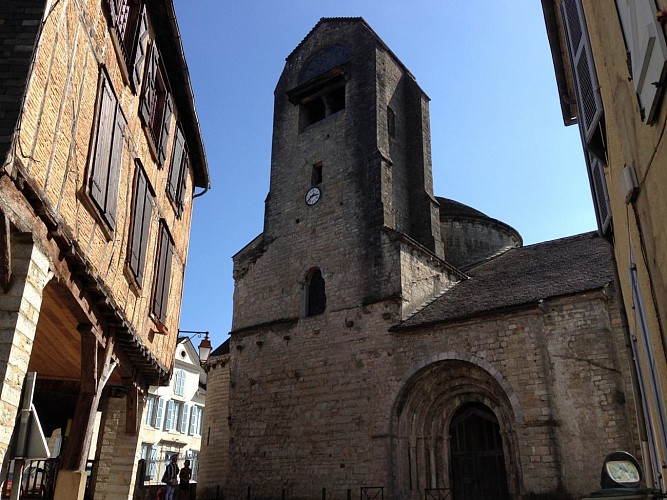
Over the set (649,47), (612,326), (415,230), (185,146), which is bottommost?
(649,47)

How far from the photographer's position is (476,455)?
13.9 meters

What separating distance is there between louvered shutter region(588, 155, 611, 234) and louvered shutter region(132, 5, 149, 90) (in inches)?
220

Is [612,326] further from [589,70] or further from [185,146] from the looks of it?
[185,146]

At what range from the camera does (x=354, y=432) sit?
14.4 meters

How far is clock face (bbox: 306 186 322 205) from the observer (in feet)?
59.9

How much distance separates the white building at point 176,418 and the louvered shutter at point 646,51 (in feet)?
75.3

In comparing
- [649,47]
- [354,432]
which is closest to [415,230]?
[354,432]

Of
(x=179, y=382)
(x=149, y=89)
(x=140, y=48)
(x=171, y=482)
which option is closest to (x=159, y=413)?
(x=179, y=382)

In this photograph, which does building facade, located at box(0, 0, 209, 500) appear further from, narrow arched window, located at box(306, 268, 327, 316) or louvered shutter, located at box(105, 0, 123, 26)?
narrow arched window, located at box(306, 268, 327, 316)

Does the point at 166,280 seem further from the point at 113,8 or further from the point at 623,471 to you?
the point at 623,471

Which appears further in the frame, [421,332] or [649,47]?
[421,332]

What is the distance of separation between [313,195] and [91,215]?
1260 cm

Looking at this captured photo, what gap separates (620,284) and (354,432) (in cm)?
853

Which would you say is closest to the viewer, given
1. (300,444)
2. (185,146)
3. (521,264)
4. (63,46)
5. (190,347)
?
(63,46)
